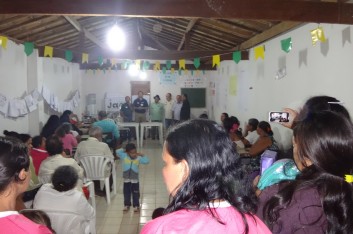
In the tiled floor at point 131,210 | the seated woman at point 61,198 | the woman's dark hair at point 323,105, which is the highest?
the woman's dark hair at point 323,105

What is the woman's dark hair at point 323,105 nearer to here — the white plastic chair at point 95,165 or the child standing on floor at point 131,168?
the child standing on floor at point 131,168

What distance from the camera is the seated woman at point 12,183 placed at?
1.09m

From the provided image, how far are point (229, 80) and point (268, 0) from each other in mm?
5087

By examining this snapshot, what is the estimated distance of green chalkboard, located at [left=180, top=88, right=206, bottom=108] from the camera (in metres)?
10.6

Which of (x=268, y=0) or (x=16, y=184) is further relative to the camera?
(x=268, y=0)

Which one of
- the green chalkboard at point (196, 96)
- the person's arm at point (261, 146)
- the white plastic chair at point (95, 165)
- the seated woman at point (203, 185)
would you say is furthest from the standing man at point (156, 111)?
the seated woman at point (203, 185)

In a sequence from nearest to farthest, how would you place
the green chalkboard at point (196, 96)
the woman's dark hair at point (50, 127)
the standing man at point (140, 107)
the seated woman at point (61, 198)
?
1. the seated woman at point (61, 198)
2. the woman's dark hair at point (50, 127)
3. the standing man at point (140, 107)
4. the green chalkboard at point (196, 96)

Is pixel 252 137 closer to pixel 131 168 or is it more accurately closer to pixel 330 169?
pixel 131 168

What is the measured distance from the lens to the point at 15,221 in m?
1.09

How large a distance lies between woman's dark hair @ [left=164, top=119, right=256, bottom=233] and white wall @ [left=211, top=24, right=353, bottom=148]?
2645mm

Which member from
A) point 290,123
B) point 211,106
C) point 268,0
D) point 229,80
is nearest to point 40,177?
point 290,123

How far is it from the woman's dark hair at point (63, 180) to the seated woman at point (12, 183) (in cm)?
113

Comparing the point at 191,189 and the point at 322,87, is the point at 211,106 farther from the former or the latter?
the point at 191,189

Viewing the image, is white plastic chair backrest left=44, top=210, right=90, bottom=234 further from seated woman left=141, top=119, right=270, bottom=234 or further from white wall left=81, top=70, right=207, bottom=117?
white wall left=81, top=70, right=207, bottom=117
